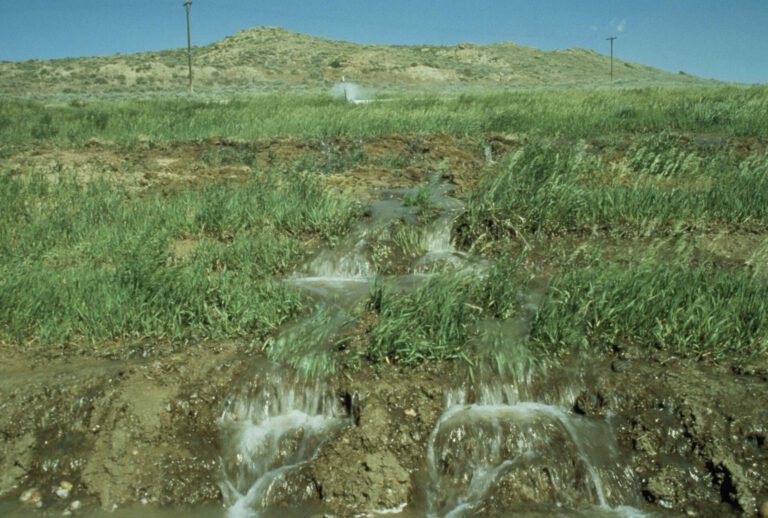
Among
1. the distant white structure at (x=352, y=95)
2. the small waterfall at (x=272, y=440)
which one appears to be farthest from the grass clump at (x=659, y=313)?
the distant white structure at (x=352, y=95)

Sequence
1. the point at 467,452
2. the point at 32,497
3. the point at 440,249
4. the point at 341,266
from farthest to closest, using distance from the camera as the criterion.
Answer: the point at 440,249
the point at 341,266
the point at 467,452
the point at 32,497

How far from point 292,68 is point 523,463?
Result: 201ft

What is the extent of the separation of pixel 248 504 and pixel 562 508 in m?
2.25

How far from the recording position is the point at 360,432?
5.30 meters

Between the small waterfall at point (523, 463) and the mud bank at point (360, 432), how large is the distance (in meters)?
0.04

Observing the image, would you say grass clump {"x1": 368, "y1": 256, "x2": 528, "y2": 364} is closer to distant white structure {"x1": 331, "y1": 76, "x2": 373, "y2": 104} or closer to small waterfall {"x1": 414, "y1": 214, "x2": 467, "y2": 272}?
small waterfall {"x1": 414, "y1": 214, "x2": 467, "y2": 272}

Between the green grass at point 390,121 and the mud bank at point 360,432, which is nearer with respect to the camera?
the mud bank at point 360,432

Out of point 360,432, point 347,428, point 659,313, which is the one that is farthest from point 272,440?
point 659,313

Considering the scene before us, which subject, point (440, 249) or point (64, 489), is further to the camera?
point (440, 249)

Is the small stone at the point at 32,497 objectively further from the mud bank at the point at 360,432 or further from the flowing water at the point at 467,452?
the flowing water at the point at 467,452

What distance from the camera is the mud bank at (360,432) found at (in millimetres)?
4906

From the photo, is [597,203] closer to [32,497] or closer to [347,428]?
[347,428]

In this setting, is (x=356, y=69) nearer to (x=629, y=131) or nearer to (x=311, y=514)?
(x=629, y=131)

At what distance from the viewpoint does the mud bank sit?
4.91 meters
